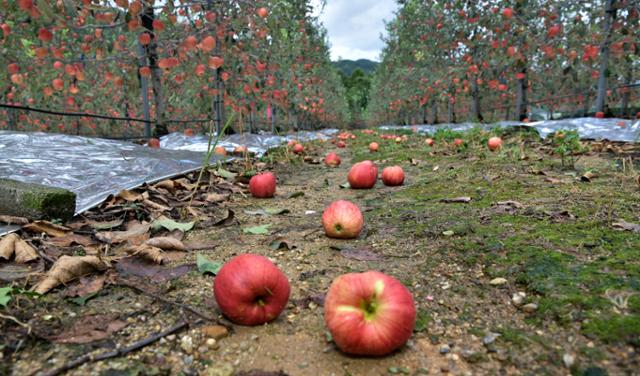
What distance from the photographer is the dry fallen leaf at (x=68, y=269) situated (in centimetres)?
167

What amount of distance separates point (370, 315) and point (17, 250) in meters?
1.79

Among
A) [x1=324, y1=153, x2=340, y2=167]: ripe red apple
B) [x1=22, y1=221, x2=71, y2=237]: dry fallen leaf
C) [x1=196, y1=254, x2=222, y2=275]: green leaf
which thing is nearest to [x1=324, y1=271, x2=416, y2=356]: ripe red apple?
[x1=196, y1=254, x2=222, y2=275]: green leaf

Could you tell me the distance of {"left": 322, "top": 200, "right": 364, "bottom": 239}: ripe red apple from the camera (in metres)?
2.46

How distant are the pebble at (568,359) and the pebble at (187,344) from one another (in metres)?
1.15

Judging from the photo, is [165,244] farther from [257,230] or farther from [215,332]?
[215,332]

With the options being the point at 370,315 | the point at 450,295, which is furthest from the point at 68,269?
the point at 450,295

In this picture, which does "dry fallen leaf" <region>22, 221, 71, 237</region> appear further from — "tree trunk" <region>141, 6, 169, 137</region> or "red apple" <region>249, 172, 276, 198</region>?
"tree trunk" <region>141, 6, 169, 137</region>

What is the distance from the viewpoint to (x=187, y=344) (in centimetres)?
136

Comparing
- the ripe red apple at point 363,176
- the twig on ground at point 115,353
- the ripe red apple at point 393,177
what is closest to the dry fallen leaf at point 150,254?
Answer: the twig on ground at point 115,353

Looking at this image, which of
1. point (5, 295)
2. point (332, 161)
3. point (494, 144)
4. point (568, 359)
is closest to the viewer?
point (568, 359)

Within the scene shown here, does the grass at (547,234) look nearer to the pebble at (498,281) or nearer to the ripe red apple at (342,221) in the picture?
the pebble at (498,281)

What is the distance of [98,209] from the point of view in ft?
9.96

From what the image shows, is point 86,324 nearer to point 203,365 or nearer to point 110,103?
point 203,365

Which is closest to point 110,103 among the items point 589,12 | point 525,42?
point 525,42
